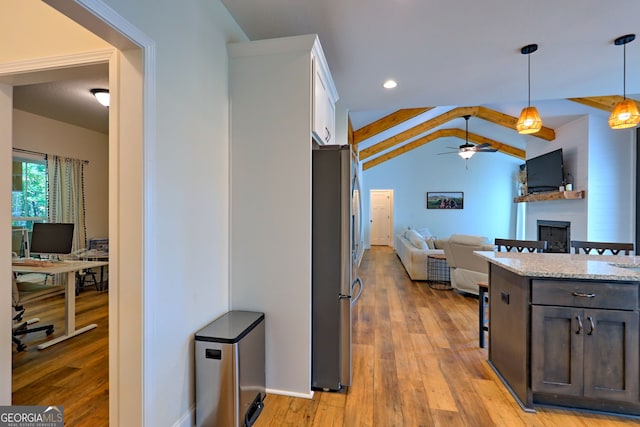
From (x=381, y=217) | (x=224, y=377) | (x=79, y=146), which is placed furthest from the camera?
(x=381, y=217)

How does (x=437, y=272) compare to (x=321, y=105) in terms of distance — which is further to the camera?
(x=437, y=272)

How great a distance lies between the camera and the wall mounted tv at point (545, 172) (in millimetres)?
5566

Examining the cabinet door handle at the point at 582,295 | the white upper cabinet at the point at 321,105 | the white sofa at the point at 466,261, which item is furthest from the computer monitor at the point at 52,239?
the white sofa at the point at 466,261

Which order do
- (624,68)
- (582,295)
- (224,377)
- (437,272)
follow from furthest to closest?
(437,272) < (624,68) < (582,295) < (224,377)

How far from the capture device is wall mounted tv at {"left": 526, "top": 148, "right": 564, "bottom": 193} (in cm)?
557

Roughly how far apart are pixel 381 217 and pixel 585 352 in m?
9.37

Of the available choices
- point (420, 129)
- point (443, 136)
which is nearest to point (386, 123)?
point (420, 129)

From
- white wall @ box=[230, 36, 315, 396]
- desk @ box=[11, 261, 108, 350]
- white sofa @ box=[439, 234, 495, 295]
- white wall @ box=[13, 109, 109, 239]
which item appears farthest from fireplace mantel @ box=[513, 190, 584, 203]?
white wall @ box=[13, 109, 109, 239]

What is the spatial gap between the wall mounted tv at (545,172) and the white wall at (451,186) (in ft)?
10.9

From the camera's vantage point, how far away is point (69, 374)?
2318 millimetres

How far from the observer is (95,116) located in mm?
4395

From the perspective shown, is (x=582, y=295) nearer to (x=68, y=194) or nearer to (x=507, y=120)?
(x=507, y=120)

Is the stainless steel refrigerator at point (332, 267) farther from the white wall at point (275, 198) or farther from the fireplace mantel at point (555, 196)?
the fireplace mantel at point (555, 196)

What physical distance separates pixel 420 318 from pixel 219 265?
2662 mm
